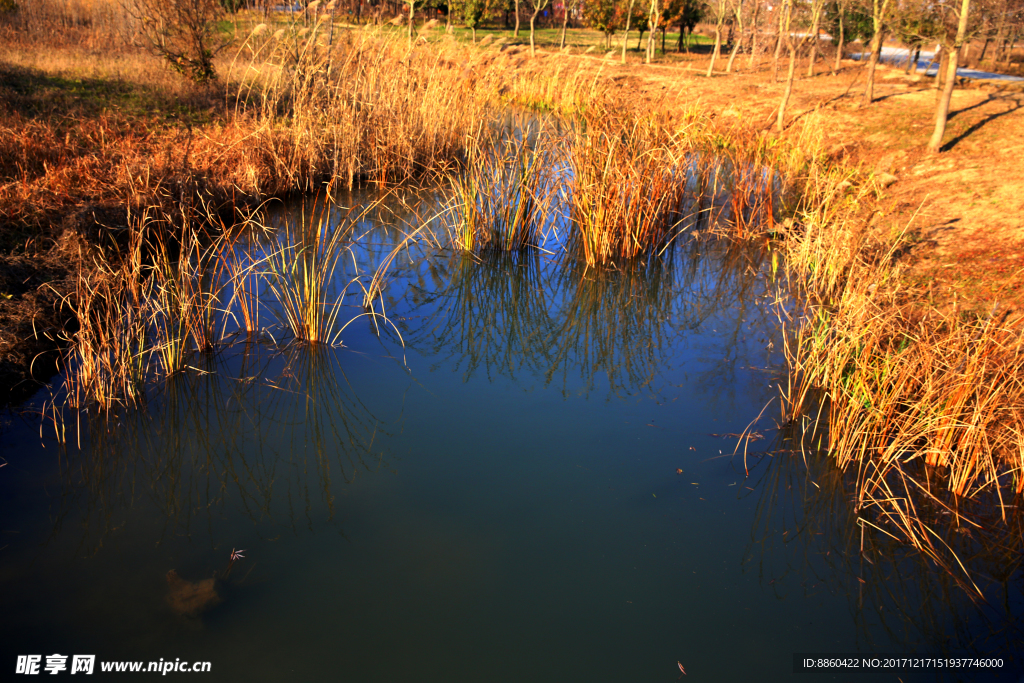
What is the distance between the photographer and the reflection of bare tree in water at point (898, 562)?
7.49 ft

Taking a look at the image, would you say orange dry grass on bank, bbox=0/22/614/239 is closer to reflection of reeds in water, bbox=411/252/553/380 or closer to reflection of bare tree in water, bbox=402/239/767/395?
reflection of reeds in water, bbox=411/252/553/380

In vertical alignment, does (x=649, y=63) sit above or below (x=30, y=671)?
above

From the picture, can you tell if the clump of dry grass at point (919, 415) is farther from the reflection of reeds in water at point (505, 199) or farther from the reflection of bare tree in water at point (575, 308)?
the reflection of reeds in water at point (505, 199)

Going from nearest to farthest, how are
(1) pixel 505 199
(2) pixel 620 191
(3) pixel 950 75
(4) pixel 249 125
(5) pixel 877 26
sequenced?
(2) pixel 620 191
(1) pixel 505 199
(4) pixel 249 125
(3) pixel 950 75
(5) pixel 877 26

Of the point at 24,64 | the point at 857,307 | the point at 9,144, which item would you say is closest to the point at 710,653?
the point at 857,307

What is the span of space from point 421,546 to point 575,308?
8.64ft

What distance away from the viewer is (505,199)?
5.18m

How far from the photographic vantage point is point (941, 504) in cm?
281

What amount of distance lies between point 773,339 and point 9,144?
20.2 ft

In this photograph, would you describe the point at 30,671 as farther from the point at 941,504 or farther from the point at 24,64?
the point at 24,64

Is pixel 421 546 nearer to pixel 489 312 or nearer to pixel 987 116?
pixel 489 312

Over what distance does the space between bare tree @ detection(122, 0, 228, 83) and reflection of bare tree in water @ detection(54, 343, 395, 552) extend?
694cm

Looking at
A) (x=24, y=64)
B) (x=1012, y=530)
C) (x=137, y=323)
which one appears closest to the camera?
(x=1012, y=530)

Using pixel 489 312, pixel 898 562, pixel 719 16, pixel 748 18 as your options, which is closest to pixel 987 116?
pixel 748 18
